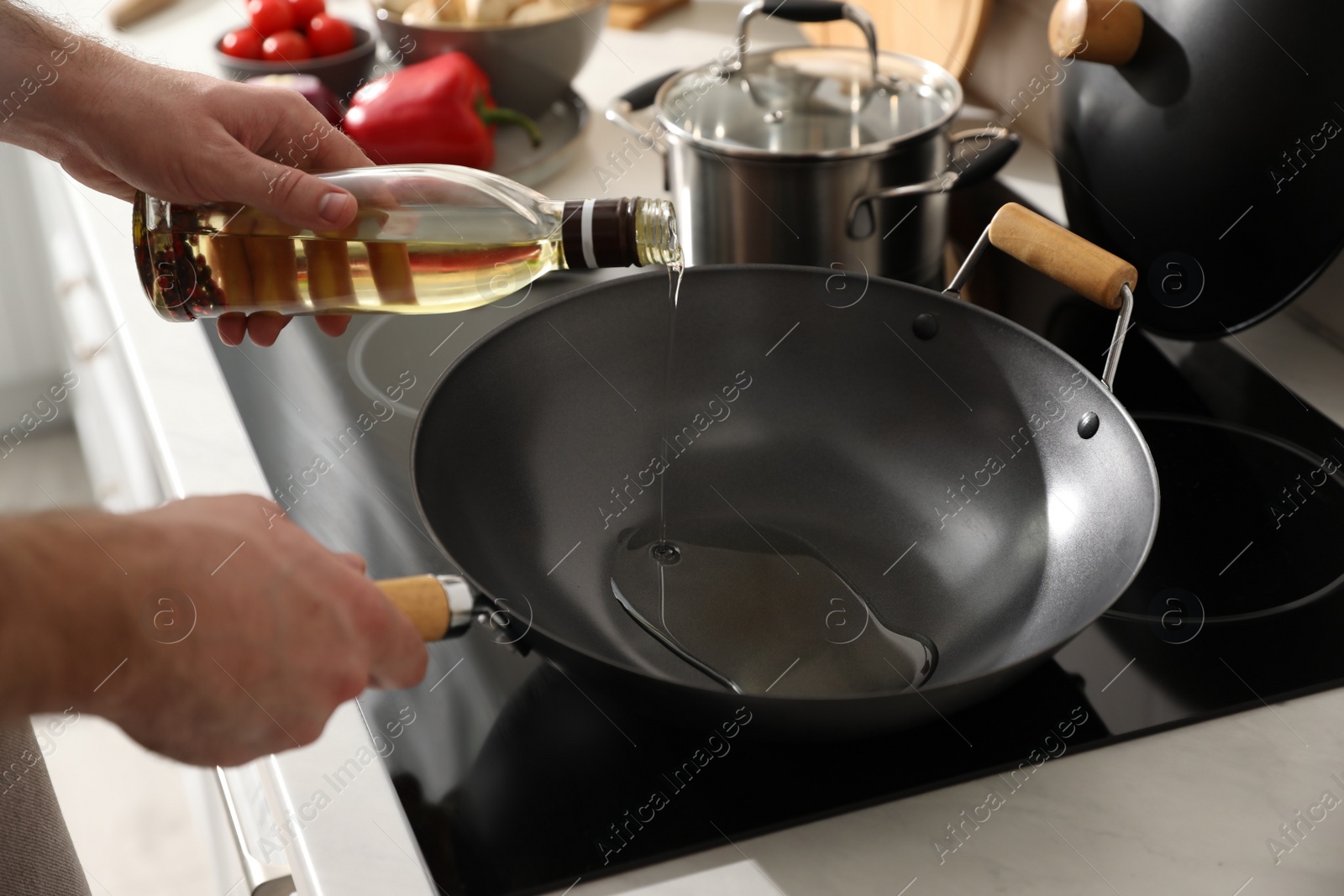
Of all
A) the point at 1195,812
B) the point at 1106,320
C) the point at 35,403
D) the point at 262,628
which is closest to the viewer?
the point at 262,628

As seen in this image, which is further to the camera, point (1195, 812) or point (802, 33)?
point (802, 33)

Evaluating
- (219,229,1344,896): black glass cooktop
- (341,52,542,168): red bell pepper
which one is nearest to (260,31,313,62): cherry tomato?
(341,52,542,168): red bell pepper

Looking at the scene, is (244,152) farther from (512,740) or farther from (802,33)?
(802,33)

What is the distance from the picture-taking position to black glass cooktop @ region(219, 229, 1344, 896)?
22.2 inches

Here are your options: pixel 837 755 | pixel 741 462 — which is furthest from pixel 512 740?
pixel 741 462

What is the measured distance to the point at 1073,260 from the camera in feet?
2.41

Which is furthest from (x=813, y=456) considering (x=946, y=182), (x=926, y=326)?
(x=946, y=182)

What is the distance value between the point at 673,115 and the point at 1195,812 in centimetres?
67

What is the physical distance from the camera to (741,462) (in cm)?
83

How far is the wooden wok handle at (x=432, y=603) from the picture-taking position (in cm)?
50

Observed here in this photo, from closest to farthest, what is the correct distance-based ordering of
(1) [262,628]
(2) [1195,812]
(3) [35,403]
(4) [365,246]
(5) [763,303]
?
(1) [262,628] → (2) [1195,812] → (4) [365,246] → (5) [763,303] → (3) [35,403]

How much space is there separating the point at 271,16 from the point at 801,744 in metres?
1.04

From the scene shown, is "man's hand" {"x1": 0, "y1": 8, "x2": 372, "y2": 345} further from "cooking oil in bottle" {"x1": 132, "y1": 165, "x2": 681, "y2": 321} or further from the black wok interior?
the black wok interior

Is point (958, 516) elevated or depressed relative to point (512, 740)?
elevated
